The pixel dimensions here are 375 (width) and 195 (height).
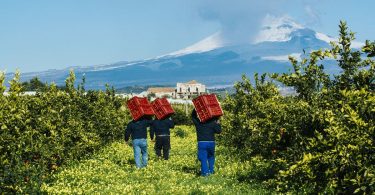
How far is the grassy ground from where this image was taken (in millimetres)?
14727

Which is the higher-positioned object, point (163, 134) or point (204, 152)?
point (163, 134)

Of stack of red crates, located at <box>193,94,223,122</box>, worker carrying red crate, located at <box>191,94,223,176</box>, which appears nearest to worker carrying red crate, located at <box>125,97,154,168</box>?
worker carrying red crate, located at <box>191,94,223,176</box>

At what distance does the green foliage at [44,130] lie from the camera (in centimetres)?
1173

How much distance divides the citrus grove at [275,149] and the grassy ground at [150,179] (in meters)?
0.04

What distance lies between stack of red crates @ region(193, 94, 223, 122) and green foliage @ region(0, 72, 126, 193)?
5294 millimetres

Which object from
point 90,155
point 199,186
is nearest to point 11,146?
point 199,186

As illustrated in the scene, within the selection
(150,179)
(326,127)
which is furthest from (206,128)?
(326,127)

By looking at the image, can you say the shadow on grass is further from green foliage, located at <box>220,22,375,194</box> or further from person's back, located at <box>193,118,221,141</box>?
green foliage, located at <box>220,22,375,194</box>

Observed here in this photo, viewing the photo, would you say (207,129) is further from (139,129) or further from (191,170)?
(139,129)

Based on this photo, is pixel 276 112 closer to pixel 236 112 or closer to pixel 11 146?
pixel 11 146

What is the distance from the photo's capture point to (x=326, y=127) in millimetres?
12961

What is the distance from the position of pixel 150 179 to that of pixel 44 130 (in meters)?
4.52

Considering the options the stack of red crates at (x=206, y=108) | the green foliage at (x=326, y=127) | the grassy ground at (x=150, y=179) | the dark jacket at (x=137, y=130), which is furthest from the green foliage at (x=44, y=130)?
the green foliage at (x=326, y=127)

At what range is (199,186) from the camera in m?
15.5
